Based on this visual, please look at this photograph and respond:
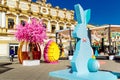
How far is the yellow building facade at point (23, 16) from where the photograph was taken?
32781mm

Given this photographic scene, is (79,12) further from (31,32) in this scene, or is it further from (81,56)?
(31,32)

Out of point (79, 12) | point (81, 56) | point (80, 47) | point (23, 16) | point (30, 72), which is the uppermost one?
point (23, 16)

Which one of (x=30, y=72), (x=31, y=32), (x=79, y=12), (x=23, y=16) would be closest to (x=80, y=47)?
(x=79, y=12)

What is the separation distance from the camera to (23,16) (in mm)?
35812

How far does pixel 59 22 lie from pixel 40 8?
4.86m

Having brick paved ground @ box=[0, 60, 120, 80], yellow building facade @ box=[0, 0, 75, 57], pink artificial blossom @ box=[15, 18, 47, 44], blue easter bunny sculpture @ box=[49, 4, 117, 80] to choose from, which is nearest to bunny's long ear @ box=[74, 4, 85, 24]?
blue easter bunny sculpture @ box=[49, 4, 117, 80]

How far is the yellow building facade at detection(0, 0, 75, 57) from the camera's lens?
108 feet

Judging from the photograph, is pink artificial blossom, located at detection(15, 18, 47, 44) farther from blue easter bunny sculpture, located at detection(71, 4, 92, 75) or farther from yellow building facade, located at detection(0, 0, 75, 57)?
yellow building facade, located at detection(0, 0, 75, 57)

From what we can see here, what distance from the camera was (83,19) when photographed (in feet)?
36.4

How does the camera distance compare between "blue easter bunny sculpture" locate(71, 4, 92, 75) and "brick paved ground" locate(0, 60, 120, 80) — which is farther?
"brick paved ground" locate(0, 60, 120, 80)

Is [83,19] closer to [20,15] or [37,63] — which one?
[37,63]

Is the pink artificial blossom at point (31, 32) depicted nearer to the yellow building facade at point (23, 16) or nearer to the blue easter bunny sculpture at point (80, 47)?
the blue easter bunny sculpture at point (80, 47)

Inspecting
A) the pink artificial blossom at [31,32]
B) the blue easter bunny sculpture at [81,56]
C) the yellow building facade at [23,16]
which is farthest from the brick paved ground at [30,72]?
the yellow building facade at [23,16]

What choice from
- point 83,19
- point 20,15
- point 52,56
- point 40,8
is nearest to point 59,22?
point 40,8
